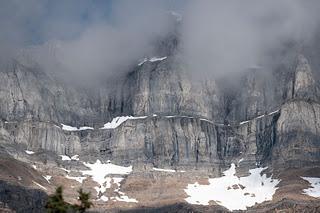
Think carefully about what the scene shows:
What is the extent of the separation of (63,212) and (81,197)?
10.4ft

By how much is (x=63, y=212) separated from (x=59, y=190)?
9.10 feet

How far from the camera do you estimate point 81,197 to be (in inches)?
3260

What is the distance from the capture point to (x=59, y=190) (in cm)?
8200

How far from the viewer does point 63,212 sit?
80.6 metres

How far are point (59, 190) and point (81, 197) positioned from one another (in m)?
2.72
